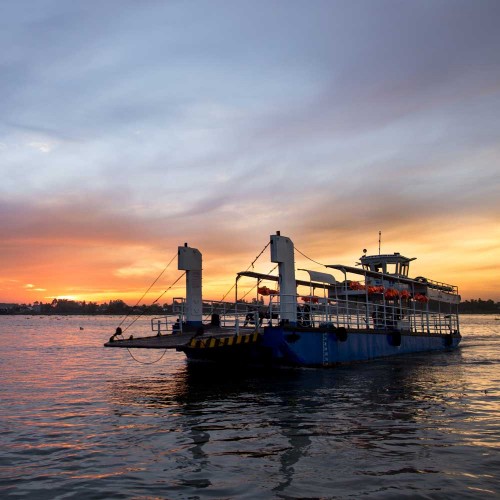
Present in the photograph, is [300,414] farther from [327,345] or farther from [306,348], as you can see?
[327,345]

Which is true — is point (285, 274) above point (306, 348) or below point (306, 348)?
above

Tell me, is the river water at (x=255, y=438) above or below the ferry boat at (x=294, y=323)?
below

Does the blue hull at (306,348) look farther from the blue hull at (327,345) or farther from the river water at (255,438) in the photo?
the river water at (255,438)

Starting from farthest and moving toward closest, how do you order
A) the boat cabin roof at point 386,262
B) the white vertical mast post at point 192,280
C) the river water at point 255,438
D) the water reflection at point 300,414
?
1. the boat cabin roof at point 386,262
2. the white vertical mast post at point 192,280
3. the water reflection at point 300,414
4. the river water at point 255,438

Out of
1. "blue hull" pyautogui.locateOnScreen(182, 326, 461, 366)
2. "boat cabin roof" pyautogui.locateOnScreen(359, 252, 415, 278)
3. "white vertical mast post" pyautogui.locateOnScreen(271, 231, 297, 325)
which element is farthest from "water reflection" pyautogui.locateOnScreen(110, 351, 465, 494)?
"boat cabin roof" pyautogui.locateOnScreen(359, 252, 415, 278)

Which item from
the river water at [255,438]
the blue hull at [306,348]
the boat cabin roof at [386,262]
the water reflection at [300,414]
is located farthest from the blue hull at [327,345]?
the boat cabin roof at [386,262]

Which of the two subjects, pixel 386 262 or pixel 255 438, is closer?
pixel 255 438

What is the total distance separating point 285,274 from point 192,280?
6892mm

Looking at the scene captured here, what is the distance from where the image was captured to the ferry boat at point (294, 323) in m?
21.2

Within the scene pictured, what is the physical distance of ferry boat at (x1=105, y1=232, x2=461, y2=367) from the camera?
69.6 feet

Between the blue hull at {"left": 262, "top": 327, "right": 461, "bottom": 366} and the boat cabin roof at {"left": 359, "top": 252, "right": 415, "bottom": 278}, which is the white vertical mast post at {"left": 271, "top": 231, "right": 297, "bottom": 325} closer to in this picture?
the blue hull at {"left": 262, "top": 327, "right": 461, "bottom": 366}

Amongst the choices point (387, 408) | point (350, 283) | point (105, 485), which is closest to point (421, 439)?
point (387, 408)

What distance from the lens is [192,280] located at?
27219 millimetres

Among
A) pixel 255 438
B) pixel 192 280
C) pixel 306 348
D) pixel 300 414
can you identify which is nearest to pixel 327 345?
pixel 306 348
